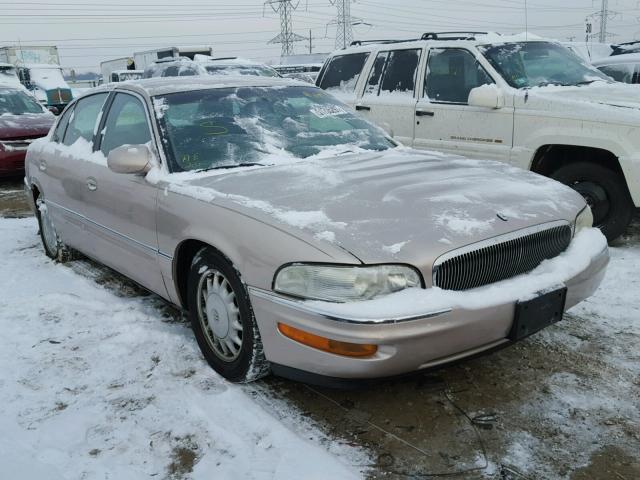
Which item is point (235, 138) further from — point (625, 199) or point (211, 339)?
point (625, 199)

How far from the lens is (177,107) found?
368 cm

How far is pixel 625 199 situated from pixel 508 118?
1.22 m

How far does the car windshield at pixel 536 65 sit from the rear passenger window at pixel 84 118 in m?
3.55

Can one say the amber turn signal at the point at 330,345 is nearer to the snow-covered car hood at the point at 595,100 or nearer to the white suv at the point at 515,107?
the white suv at the point at 515,107

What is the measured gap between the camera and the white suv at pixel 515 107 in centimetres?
501

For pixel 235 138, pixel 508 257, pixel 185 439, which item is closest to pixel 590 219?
pixel 508 257

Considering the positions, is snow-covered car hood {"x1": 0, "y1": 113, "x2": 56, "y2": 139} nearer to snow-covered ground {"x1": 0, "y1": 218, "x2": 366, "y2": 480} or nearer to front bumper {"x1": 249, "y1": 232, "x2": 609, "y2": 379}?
snow-covered ground {"x1": 0, "y1": 218, "x2": 366, "y2": 480}

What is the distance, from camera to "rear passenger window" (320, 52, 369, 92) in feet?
22.3

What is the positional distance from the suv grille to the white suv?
203cm

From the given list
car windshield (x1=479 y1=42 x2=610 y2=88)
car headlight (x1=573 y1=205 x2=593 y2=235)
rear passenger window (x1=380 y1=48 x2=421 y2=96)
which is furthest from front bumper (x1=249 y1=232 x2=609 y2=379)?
rear passenger window (x1=380 y1=48 x2=421 y2=96)

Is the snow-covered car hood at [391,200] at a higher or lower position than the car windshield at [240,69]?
lower

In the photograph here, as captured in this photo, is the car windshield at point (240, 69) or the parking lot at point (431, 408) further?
the car windshield at point (240, 69)

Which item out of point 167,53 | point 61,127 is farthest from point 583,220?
point 167,53

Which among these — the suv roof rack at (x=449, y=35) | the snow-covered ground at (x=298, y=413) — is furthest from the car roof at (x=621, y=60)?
the snow-covered ground at (x=298, y=413)
